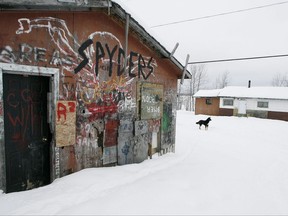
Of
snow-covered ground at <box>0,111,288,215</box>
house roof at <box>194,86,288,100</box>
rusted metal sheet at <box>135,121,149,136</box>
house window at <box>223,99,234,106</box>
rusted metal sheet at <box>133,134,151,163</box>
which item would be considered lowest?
snow-covered ground at <box>0,111,288,215</box>

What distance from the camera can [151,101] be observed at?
6.67 metres

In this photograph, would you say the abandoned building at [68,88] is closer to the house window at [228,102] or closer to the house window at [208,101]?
the house window at [228,102]

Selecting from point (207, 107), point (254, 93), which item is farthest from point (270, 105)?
point (207, 107)

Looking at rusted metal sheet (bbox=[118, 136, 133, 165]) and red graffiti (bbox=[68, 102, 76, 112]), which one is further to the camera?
rusted metal sheet (bbox=[118, 136, 133, 165])

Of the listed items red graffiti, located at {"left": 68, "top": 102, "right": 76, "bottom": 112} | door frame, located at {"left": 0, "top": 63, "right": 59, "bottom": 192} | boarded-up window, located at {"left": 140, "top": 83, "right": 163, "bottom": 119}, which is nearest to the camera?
door frame, located at {"left": 0, "top": 63, "right": 59, "bottom": 192}

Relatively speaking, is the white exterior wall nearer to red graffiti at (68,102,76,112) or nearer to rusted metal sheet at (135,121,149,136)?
rusted metal sheet at (135,121,149,136)

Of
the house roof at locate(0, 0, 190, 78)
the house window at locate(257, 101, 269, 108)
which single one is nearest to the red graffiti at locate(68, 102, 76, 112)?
the house roof at locate(0, 0, 190, 78)

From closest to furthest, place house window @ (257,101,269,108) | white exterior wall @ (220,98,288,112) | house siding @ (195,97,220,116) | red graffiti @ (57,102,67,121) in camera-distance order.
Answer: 1. red graffiti @ (57,102,67,121)
2. white exterior wall @ (220,98,288,112)
3. house window @ (257,101,269,108)
4. house siding @ (195,97,220,116)

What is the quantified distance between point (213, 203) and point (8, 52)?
4.82 m

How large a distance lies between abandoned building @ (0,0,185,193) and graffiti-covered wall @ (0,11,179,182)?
0.02 m

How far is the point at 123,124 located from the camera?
5.72m

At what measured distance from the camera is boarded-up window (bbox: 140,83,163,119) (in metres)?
6.35

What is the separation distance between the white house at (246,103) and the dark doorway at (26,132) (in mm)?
26455

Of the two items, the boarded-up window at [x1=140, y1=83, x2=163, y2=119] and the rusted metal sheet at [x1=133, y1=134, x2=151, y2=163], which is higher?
the boarded-up window at [x1=140, y1=83, x2=163, y2=119]
